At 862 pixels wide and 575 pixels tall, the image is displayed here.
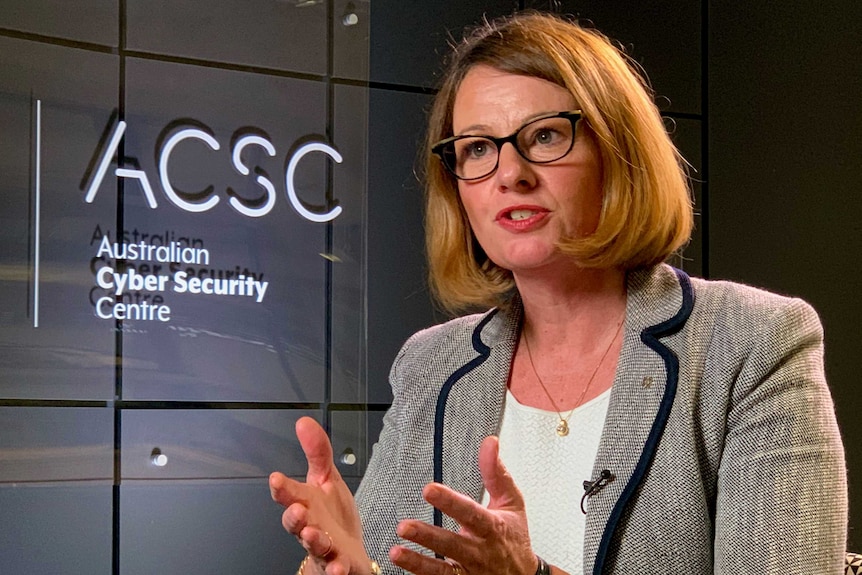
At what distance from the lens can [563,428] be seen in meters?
1.83

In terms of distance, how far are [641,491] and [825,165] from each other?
91.8 inches

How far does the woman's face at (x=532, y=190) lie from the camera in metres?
1.82

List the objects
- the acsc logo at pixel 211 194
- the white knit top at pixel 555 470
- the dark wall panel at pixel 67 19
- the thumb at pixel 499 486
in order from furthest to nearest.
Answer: the acsc logo at pixel 211 194
the dark wall panel at pixel 67 19
the white knit top at pixel 555 470
the thumb at pixel 499 486

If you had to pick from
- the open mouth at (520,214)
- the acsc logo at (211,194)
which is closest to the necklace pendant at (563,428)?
the open mouth at (520,214)

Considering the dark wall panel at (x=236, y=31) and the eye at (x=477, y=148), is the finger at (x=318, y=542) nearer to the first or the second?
the eye at (x=477, y=148)

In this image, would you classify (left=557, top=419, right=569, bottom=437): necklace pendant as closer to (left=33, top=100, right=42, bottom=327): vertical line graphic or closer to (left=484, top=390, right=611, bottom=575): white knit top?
(left=484, top=390, right=611, bottom=575): white knit top

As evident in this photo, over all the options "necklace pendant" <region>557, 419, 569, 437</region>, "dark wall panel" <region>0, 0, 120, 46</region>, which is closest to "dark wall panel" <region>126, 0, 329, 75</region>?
"dark wall panel" <region>0, 0, 120, 46</region>

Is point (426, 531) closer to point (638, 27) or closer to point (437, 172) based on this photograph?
point (437, 172)

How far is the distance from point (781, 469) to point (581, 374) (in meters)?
0.44

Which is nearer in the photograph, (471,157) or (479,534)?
(479,534)

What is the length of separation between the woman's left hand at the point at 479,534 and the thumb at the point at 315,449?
0.27m

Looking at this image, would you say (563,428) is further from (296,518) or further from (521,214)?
(296,518)

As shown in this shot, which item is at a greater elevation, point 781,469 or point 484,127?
point 484,127

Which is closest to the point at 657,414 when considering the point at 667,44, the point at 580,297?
the point at 580,297
